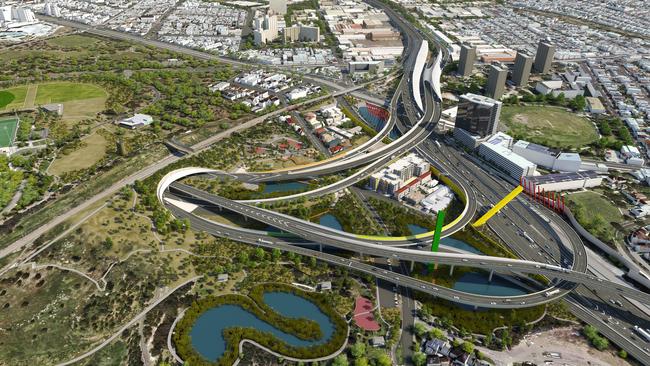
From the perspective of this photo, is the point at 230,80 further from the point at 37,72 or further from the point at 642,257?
the point at 642,257

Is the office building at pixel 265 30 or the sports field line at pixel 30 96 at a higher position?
the office building at pixel 265 30

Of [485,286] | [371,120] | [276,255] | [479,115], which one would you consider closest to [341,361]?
[276,255]

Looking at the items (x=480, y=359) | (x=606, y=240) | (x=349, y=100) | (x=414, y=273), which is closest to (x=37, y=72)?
(x=349, y=100)

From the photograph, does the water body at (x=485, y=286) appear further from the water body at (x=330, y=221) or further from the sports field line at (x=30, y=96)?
the sports field line at (x=30, y=96)

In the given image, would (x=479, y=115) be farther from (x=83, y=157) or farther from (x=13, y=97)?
(x=13, y=97)

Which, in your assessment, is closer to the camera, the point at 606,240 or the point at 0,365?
the point at 0,365

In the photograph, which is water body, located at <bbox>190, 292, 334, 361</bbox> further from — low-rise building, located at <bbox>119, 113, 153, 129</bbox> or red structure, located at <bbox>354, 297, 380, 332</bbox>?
low-rise building, located at <bbox>119, 113, 153, 129</bbox>

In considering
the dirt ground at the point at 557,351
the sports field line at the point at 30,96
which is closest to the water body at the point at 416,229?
the dirt ground at the point at 557,351
